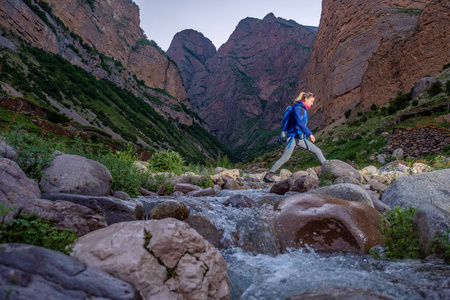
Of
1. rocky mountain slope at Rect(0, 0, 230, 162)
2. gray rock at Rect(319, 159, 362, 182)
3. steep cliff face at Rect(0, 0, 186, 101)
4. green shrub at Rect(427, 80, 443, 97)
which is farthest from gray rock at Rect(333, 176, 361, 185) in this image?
steep cliff face at Rect(0, 0, 186, 101)

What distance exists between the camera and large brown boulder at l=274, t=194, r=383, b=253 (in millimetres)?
4098

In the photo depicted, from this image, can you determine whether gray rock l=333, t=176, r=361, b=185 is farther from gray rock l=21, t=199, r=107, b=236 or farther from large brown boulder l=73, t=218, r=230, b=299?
gray rock l=21, t=199, r=107, b=236

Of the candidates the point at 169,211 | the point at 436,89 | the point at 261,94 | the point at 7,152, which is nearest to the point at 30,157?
the point at 7,152

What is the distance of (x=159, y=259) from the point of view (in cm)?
232

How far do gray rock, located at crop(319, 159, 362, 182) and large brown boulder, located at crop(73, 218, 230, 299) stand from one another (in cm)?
607

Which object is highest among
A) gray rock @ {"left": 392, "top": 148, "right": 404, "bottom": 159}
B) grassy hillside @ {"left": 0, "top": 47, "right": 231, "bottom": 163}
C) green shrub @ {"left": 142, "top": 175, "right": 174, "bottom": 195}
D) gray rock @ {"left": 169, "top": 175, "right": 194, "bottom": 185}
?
grassy hillside @ {"left": 0, "top": 47, "right": 231, "bottom": 163}

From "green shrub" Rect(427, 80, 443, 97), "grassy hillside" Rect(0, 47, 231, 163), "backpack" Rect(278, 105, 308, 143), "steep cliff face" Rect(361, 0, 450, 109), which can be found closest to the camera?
"backpack" Rect(278, 105, 308, 143)

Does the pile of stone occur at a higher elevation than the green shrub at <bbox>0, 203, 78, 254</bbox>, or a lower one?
higher

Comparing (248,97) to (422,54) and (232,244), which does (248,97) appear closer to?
(422,54)

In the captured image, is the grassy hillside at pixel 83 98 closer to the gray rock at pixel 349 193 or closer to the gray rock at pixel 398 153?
the gray rock at pixel 398 153

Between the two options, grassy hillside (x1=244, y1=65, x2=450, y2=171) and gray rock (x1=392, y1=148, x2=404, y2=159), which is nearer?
gray rock (x1=392, y1=148, x2=404, y2=159)

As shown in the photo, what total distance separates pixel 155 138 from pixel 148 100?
149 feet

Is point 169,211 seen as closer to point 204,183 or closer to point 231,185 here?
point 204,183

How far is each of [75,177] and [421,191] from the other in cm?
632
